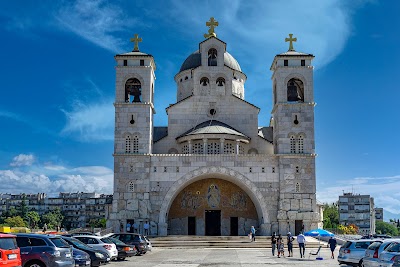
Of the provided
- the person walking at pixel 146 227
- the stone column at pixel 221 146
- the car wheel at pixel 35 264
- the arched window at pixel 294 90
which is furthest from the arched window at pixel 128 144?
the car wheel at pixel 35 264

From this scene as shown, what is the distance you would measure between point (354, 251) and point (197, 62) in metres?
38.5

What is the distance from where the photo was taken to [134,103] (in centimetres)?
4816

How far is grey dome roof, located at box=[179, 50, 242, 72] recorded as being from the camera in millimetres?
60250

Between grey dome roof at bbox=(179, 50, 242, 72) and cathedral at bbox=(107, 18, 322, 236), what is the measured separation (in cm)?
719

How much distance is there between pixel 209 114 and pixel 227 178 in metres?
6.95


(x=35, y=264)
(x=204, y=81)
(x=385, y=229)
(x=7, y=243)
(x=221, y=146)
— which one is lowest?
(x=385, y=229)

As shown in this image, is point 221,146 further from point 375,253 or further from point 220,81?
point 375,253

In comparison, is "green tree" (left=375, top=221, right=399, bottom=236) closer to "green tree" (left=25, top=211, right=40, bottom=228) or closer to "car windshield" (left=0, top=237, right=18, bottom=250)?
"green tree" (left=25, top=211, right=40, bottom=228)

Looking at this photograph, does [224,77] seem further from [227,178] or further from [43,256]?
[43,256]

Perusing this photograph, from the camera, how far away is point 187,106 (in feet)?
170

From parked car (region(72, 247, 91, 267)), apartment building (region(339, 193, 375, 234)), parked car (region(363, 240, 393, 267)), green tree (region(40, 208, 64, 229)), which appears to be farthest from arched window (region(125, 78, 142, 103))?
apartment building (region(339, 193, 375, 234))

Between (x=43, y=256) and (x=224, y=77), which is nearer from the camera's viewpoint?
(x=43, y=256)

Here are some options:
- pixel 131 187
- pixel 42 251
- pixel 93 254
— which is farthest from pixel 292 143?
pixel 42 251

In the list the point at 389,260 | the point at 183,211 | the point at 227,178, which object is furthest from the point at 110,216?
the point at 389,260
